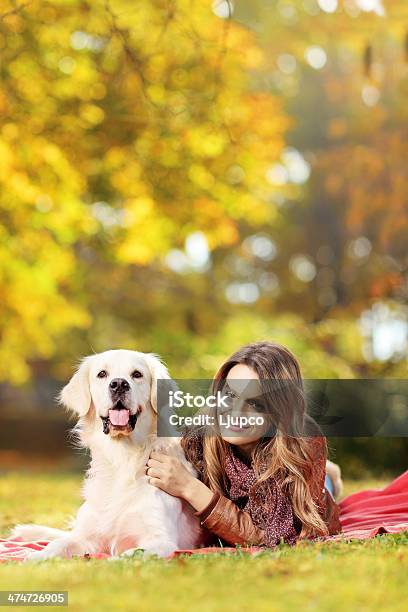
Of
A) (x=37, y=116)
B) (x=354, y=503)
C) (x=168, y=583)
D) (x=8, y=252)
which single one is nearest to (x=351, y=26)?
(x=37, y=116)

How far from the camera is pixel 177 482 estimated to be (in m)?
2.71

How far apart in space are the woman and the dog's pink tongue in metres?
0.16

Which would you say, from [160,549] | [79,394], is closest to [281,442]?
[160,549]

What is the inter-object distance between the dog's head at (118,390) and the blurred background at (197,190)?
312 centimetres

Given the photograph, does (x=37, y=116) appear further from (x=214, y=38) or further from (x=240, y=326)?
(x=240, y=326)

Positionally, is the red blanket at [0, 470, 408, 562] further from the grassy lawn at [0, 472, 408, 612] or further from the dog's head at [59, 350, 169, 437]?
the dog's head at [59, 350, 169, 437]

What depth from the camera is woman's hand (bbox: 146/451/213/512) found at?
2695mm

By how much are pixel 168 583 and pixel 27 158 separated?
603 centimetres

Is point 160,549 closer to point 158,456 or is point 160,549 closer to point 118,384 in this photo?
point 158,456

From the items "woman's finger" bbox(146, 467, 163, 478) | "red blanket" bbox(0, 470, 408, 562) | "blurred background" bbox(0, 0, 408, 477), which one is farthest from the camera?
"blurred background" bbox(0, 0, 408, 477)

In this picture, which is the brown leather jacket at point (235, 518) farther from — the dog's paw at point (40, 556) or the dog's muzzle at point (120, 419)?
the dog's paw at point (40, 556)

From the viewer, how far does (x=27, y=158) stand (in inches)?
302

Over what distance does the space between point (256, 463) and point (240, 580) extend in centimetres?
53

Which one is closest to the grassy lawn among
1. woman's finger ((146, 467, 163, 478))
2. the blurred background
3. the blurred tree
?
woman's finger ((146, 467, 163, 478))
